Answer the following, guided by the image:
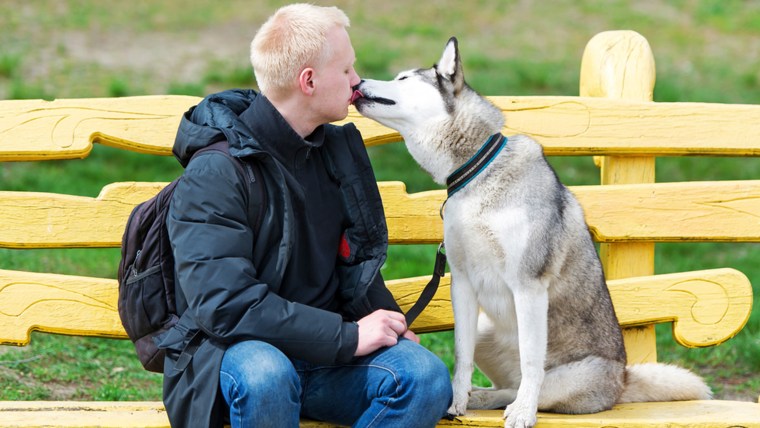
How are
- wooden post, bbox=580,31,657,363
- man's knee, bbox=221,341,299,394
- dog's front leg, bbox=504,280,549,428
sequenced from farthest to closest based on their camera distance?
wooden post, bbox=580,31,657,363
dog's front leg, bbox=504,280,549,428
man's knee, bbox=221,341,299,394

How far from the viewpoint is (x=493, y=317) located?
316cm

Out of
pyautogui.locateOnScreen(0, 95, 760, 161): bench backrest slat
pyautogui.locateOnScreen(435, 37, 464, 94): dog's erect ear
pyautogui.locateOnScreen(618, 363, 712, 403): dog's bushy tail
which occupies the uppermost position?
pyautogui.locateOnScreen(435, 37, 464, 94): dog's erect ear

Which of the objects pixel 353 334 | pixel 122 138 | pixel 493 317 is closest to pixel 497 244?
pixel 493 317

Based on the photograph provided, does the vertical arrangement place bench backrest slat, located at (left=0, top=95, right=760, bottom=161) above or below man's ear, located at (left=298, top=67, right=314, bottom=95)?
below

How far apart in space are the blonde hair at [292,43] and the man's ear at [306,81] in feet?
0.04

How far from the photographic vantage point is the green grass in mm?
4527

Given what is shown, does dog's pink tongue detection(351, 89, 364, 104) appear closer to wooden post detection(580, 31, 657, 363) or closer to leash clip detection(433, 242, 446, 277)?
leash clip detection(433, 242, 446, 277)

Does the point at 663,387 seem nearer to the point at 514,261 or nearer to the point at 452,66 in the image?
the point at 514,261

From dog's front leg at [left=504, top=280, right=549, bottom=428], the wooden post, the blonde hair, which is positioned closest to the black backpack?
the blonde hair

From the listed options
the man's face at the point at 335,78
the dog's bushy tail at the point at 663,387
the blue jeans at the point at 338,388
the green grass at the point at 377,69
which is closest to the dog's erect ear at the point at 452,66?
the man's face at the point at 335,78

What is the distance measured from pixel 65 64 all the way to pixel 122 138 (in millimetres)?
5080

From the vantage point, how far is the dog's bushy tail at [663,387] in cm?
322

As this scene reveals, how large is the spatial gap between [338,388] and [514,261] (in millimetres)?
642

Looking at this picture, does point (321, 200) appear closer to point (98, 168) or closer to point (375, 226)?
point (375, 226)
